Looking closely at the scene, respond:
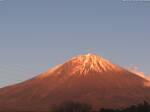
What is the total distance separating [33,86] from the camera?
652 ft

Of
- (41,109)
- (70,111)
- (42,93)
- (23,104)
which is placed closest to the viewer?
(70,111)

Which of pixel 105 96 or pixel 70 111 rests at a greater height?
pixel 105 96

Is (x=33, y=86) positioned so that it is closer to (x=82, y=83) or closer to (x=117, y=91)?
(x=82, y=83)

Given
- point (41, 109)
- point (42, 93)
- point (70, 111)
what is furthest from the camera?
point (42, 93)

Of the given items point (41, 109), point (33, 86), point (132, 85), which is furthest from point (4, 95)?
point (132, 85)

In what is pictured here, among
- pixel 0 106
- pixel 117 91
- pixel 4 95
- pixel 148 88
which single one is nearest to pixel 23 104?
pixel 0 106

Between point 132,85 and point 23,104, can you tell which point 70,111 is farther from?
point 132,85

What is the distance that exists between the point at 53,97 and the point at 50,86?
49.2 feet

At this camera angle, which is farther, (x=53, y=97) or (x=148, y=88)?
(x=148, y=88)

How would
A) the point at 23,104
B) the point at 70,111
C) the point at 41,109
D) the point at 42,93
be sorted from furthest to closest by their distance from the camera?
the point at 42,93, the point at 23,104, the point at 41,109, the point at 70,111

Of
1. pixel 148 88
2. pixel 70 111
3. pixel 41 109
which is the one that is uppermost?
pixel 148 88

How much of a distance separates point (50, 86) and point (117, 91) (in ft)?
91.0

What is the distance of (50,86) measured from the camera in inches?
7707

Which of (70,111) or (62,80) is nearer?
(70,111)
